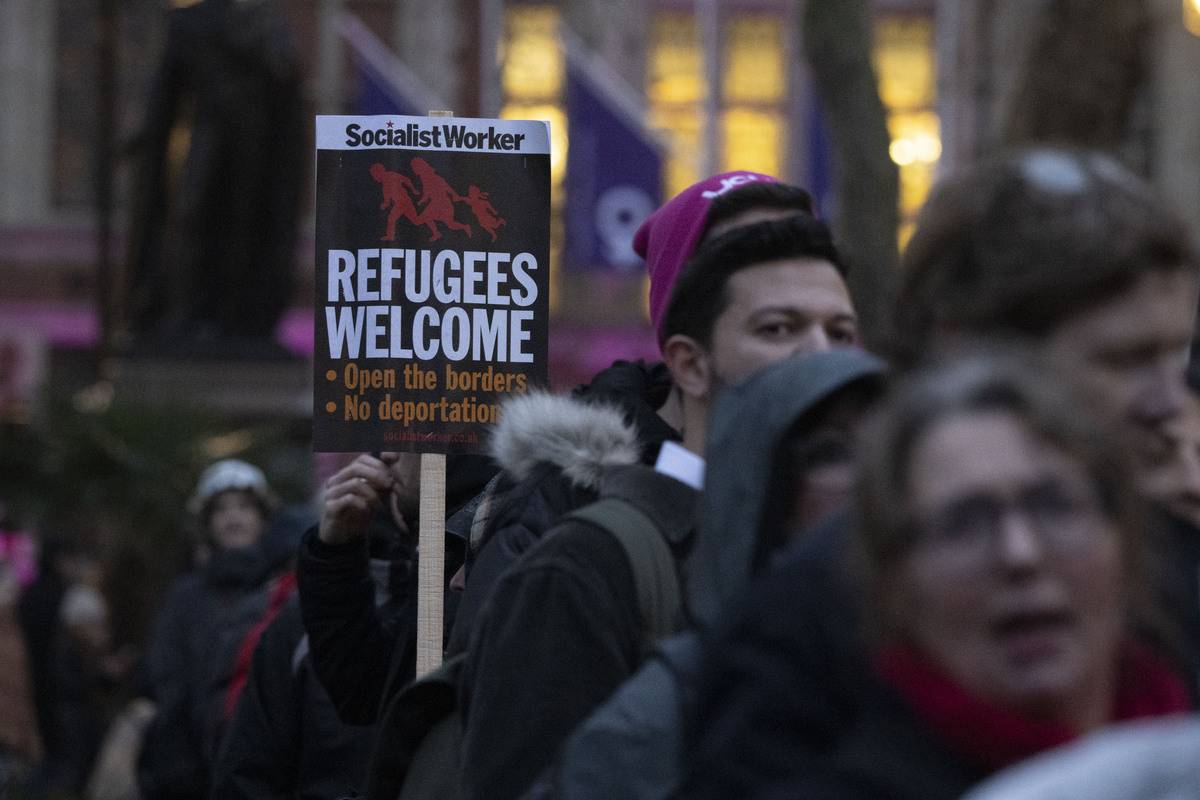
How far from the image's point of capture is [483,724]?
2.79m

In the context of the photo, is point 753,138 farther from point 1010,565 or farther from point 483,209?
point 1010,565

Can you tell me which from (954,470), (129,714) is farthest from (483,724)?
(129,714)

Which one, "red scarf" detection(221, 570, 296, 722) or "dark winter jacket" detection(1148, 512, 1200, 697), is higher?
"dark winter jacket" detection(1148, 512, 1200, 697)

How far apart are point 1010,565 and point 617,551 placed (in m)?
1.09

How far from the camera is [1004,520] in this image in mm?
1769

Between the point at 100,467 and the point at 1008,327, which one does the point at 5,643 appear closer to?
the point at 100,467

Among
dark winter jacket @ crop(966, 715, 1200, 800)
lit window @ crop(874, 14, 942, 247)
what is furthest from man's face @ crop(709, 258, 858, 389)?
lit window @ crop(874, 14, 942, 247)

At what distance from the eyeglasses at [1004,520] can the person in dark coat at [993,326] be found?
7.4 inches

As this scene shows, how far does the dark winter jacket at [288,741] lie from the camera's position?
4.96 m

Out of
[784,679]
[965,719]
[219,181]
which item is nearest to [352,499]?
[784,679]

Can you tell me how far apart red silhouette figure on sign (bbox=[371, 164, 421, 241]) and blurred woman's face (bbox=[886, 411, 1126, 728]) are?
2456 mm

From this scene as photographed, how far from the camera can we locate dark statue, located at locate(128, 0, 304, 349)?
16875mm

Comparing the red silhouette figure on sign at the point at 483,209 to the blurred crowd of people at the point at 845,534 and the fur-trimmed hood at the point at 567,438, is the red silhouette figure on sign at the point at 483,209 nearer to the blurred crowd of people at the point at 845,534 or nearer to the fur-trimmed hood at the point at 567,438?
the blurred crowd of people at the point at 845,534

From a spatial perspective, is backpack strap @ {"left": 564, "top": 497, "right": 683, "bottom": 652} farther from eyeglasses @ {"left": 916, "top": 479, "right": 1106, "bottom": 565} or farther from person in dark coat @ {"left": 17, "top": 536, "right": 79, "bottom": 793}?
person in dark coat @ {"left": 17, "top": 536, "right": 79, "bottom": 793}
